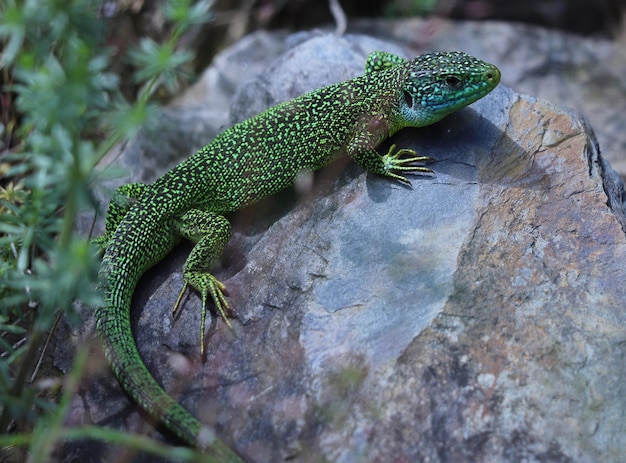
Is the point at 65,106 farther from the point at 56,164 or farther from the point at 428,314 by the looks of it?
the point at 428,314

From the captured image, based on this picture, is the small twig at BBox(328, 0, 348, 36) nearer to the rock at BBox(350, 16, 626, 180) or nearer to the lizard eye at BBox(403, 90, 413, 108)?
the rock at BBox(350, 16, 626, 180)

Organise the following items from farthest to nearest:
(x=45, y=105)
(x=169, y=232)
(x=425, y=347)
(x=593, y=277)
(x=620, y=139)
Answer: (x=620, y=139) → (x=169, y=232) → (x=593, y=277) → (x=425, y=347) → (x=45, y=105)

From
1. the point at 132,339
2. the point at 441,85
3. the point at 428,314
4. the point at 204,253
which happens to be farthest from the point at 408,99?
the point at 132,339

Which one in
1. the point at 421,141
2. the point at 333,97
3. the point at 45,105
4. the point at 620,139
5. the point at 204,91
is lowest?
the point at 620,139

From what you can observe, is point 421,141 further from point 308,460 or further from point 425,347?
point 308,460

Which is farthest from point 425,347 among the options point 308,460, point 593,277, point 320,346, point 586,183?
point 586,183
